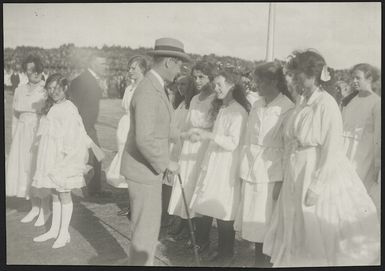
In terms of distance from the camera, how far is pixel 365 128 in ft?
14.1

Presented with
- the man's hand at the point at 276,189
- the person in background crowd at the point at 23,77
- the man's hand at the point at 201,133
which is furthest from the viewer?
the person in background crowd at the point at 23,77

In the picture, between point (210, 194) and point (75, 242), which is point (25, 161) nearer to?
point (75, 242)

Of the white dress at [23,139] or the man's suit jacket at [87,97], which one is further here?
the white dress at [23,139]

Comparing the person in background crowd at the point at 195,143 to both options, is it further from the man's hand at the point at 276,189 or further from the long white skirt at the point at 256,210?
the man's hand at the point at 276,189

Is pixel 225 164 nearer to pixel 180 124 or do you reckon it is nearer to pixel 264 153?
pixel 264 153

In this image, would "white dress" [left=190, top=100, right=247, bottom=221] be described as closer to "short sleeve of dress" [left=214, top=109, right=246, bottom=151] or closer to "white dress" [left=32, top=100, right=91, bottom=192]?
"short sleeve of dress" [left=214, top=109, right=246, bottom=151]

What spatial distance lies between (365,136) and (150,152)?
2.17m

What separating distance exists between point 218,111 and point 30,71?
6.18ft

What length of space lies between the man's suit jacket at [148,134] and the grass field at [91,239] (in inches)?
38.1

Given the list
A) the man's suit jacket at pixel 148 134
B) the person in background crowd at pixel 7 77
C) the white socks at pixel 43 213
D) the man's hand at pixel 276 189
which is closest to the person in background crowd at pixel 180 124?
the man's suit jacket at pixel 148 134

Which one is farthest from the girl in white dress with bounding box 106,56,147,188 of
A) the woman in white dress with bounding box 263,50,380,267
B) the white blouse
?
the woman in white dress with bounding box 263,50,380,267

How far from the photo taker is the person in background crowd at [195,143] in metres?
4.18

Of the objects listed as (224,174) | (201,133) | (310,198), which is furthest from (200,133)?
(310,198)

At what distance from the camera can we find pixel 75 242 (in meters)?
4.32
